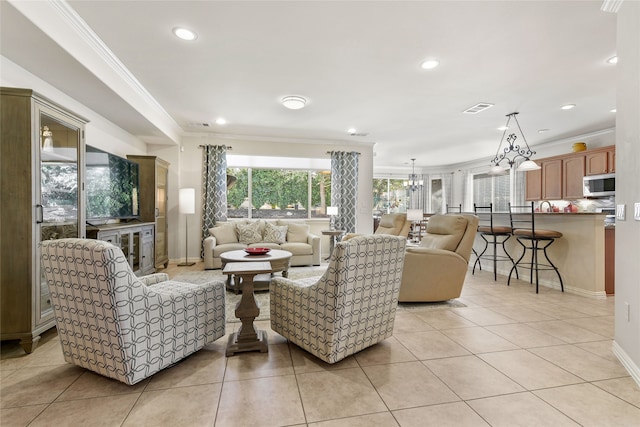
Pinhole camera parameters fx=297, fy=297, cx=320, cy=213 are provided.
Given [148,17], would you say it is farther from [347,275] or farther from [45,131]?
[347,275]

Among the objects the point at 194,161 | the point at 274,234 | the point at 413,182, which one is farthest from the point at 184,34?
the point at 413,182

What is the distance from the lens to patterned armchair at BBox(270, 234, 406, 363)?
1.87 meters

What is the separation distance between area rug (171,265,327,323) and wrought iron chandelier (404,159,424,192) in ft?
18.5

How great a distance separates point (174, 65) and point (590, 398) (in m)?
4.33

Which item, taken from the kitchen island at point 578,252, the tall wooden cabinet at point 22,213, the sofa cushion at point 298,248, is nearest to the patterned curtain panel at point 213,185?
the sofa cushion at point 298,248

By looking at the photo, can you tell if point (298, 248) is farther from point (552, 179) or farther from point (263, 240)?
point (552, 179)

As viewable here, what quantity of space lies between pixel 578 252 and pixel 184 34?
5.14 m

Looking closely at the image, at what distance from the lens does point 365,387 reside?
1.78 metres

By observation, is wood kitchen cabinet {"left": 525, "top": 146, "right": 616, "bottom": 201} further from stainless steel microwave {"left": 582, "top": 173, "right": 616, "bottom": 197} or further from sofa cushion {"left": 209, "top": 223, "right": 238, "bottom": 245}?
sofa cushion {"left": 209, "top": 223, "right": 238, "bottom": 245}

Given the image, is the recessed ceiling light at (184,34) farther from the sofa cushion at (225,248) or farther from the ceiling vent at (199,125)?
the sofa cushion at (225,248)

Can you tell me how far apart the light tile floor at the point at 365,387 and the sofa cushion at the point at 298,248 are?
9.20 ft

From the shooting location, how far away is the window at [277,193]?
21.8ft

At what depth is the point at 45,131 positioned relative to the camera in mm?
2357

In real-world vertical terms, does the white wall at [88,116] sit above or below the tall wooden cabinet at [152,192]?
above
